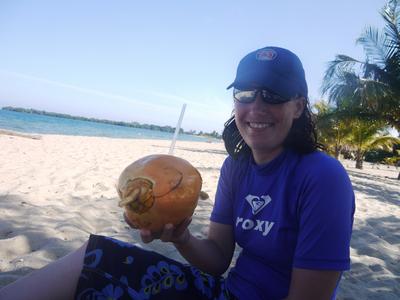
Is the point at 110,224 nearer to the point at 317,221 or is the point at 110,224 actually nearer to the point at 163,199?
the point at 163,199

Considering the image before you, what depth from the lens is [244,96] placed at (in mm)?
1363

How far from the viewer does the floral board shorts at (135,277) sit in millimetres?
1013

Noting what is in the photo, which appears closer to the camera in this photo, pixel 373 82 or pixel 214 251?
pixel 214 251

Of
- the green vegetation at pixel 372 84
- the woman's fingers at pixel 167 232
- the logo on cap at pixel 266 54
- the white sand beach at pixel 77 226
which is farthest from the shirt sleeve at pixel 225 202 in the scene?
the green vegetation at pixel 372 84

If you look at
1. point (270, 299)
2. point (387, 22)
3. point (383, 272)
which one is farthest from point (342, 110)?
point (270, 299)

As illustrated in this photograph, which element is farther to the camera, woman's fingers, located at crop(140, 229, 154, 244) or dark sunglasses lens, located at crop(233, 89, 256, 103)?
dark sunglasses lens, located at crop(233, 89, 256, 103)

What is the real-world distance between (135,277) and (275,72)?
880 mm

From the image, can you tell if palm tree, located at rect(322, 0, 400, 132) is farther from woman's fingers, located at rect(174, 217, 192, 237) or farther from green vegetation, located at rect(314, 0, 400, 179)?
woman's fingers, located at rect(174, 217, 192, 237)

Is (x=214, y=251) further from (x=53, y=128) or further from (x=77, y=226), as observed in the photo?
(x=53, y=128)

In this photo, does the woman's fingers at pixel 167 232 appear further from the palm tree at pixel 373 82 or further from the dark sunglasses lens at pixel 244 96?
the palm tree at pixel 373 82

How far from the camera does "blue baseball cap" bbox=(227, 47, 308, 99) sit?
1269 millimetres

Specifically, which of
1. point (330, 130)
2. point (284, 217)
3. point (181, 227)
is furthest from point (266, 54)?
point (330, 130)

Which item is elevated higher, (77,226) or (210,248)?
(210,248)

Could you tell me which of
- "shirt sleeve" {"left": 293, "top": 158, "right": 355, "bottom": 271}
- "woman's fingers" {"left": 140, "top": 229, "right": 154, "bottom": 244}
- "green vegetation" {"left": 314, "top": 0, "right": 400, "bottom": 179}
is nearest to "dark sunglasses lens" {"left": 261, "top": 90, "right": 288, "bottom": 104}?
"shirt sleeve" {"left": 293, "top": 158, "right": 355, "bottom": 271}
